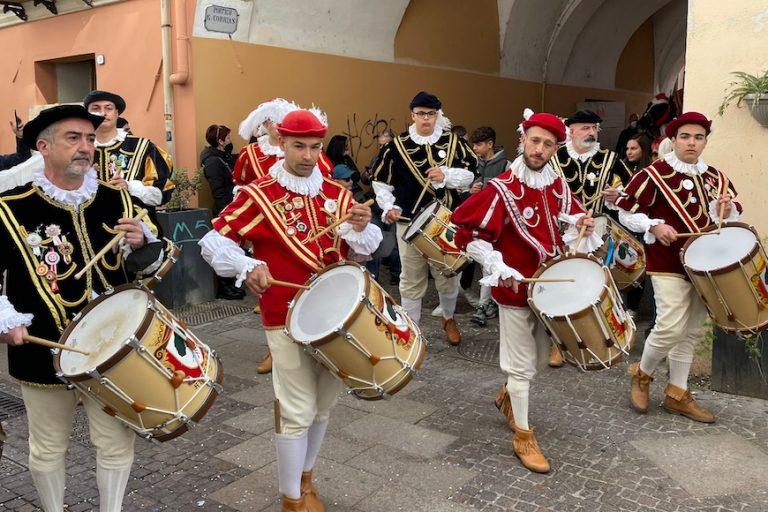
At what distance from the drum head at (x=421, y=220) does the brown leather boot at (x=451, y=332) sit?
1112mm

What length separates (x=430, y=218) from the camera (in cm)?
569

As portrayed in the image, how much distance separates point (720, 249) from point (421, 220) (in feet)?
7.54

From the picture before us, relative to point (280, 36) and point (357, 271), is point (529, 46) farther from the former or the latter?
point (357, 271)

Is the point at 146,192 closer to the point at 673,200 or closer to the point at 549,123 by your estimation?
the point at 549,123

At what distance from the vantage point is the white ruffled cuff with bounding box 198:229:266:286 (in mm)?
3139

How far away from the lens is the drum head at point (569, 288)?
365 cm

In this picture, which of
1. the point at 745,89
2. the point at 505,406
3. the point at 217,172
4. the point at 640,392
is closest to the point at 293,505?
the point at 505,406

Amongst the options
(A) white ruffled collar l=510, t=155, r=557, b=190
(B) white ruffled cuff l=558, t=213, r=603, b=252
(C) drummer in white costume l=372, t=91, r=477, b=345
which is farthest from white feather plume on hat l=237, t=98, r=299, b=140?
(B) white ruffled cuff l=558, t=213, r=603, b=252

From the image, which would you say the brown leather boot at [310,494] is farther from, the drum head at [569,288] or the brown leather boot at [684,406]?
the brown leather boot at [684,406]

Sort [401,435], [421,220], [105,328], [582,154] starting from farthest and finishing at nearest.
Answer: [582,154]
[421,220]
[401,435]
[105,328]

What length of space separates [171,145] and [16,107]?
3744 millimetres

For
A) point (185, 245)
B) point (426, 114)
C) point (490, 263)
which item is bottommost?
point (185, 245)

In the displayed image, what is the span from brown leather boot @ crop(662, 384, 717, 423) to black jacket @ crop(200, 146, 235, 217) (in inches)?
200

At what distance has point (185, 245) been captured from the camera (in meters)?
7.82
